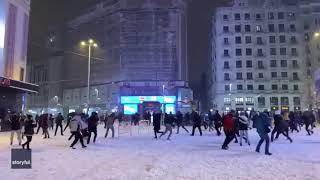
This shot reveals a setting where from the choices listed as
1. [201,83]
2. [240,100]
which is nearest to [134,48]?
[240,100]

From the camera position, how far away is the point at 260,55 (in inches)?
3952

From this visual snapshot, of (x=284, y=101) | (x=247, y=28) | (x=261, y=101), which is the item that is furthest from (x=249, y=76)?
(x=247, y=28)

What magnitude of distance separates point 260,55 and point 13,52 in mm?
69405

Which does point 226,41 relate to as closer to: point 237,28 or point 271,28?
point 237,28

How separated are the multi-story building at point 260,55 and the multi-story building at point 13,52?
61.3 m

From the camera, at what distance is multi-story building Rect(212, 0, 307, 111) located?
324 feet

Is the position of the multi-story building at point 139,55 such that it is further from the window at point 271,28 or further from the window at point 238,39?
the window at point 271,28

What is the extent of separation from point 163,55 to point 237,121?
8686 cm

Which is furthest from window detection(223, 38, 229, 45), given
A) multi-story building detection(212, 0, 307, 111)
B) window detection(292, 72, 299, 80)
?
window detection(292, 72, 299, 80)

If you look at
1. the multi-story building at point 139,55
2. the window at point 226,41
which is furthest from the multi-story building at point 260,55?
the multi-story building at point 139,55

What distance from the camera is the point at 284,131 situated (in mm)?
22359

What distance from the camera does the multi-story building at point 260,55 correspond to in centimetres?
9888

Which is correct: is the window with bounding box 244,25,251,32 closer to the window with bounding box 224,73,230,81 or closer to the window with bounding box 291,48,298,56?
the window with bounding box 291,48,298,56

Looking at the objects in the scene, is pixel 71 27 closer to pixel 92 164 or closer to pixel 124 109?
pixel 124 109
